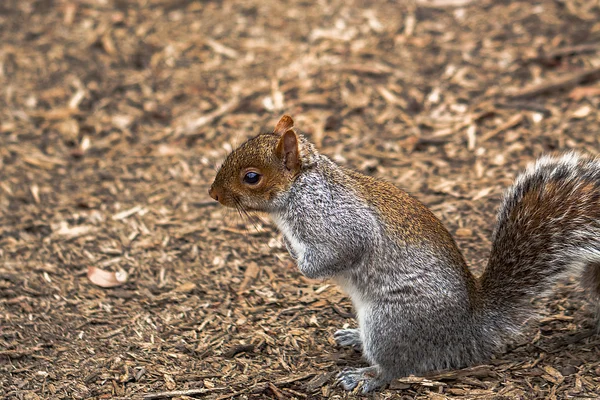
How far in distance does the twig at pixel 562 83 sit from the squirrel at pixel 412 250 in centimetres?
289

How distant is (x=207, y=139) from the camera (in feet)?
22.7

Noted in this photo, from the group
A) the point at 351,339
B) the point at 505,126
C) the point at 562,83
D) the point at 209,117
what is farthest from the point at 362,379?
the point at 562,83

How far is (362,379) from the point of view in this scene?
4.16 meters

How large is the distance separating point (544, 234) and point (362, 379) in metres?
1.19

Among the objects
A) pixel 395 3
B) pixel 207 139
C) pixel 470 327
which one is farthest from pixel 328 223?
pixel 395 3

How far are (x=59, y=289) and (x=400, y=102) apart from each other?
3.40 meters

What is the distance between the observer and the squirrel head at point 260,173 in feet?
13.8

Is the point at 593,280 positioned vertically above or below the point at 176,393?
above

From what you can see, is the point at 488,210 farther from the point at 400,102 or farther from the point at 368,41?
the point at 368,41

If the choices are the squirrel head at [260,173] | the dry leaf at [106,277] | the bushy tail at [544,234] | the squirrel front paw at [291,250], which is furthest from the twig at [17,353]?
the bushy tail at [544,234]

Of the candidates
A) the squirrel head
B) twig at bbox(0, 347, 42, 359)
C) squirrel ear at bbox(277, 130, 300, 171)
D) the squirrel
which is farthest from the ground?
squirrel ear at bbox(277, 130, 300, 171)

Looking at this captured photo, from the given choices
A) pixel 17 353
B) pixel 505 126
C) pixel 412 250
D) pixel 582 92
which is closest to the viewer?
pixel 412 250

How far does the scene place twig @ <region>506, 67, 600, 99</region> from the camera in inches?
266

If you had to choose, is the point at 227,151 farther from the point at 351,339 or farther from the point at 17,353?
the point at 17,353
